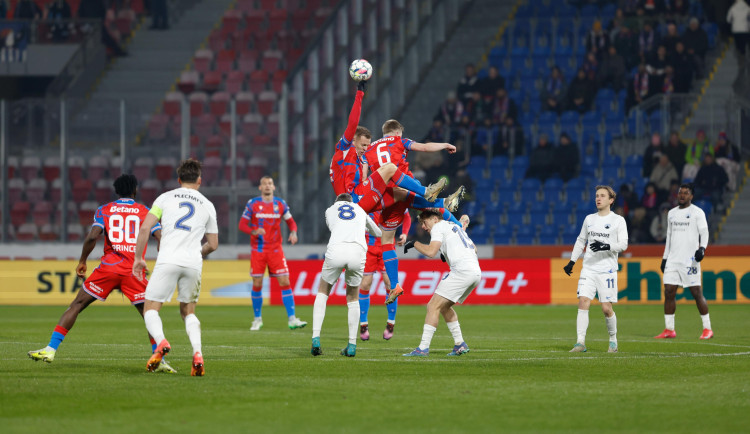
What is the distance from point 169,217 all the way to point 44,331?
760 cm

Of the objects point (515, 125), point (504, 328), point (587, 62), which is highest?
point (587, 62)

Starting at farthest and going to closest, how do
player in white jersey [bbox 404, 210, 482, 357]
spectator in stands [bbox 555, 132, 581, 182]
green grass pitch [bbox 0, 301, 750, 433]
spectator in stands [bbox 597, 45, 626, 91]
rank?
spectator in stands [bbox 597, 45, 626, 91] < spectator in stands [bbox 555, 132, 581, 182] < player in white jersey [bbox 404, 210, 482, 357] < green grass pitch [bbox 0, 301, 750, 433]

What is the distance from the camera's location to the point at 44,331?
54.7 feet

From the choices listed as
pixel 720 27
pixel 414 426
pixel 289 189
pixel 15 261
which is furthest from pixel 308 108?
pixel 414 426

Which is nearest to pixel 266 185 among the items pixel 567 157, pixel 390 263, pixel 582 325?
pixel 390 263

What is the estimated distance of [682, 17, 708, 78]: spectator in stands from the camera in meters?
29.6

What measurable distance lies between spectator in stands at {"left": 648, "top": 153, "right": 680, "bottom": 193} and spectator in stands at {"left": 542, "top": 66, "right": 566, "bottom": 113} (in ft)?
12.6

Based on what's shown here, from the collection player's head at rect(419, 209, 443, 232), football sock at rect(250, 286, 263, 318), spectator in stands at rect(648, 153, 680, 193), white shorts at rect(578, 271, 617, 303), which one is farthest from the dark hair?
spectator in stands at rect(648, 153, 680, 193)

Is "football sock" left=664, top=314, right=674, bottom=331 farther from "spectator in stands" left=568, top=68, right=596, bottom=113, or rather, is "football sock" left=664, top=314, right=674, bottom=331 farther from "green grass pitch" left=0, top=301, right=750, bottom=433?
"spectator in stands" left=568, top=68, right=596, bottom=113

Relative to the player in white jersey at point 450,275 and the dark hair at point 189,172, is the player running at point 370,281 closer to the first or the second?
the player in white jersey at point 450,275

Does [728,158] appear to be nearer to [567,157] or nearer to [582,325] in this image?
[567,157]

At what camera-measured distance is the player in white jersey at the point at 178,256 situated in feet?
32.7

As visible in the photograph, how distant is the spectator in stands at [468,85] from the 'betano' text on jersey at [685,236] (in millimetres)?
13611

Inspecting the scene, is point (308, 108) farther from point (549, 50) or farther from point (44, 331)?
point (44, 331)
